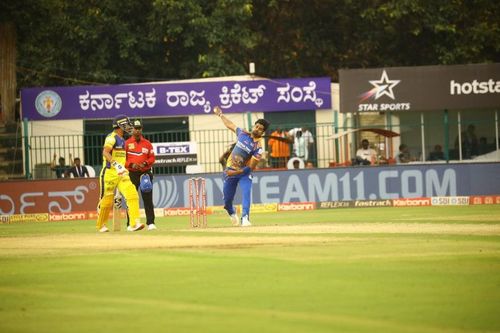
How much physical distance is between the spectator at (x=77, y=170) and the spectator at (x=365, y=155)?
807cm

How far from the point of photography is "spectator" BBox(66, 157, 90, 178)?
30.8 metres

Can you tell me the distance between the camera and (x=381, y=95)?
35.0 meters

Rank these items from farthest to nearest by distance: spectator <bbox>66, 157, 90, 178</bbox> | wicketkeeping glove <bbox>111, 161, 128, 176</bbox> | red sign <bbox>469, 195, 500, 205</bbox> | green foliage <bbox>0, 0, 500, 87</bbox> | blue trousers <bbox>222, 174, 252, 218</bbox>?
green foliage <bbox>0, 0, 500, 87</bbox>
spectator <bbox>66, 157, 90, 178</bbox>
red sign <bbox>469, 195, 500, 205</bbox>
blue trousers <bbox>222, 174, 252, 218</bbox>
wicketkeeping glove <bbox>111, 161, 128, 176</bbox>

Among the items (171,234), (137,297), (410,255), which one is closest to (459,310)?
(137,297)

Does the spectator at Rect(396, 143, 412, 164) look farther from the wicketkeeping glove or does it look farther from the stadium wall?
the wicketkeeping glove

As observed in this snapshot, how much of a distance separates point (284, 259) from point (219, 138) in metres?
19.3

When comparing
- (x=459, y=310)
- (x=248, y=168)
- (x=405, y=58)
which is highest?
(x=405, y=58)

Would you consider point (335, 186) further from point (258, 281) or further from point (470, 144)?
point (258, 281)

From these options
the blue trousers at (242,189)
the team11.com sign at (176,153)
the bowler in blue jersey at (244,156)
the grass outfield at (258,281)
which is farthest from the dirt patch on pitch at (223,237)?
the team11.com sign at (176,153)

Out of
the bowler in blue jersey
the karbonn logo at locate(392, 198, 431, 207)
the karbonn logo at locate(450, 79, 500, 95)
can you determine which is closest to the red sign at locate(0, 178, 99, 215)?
the karbonn logo at locate(392, 198, 431, 207)

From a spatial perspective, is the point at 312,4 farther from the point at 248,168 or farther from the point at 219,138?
the point at 248,168

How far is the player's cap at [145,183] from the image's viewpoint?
812 inches

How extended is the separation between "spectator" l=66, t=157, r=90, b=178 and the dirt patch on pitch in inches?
417

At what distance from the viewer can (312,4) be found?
4959 cm
